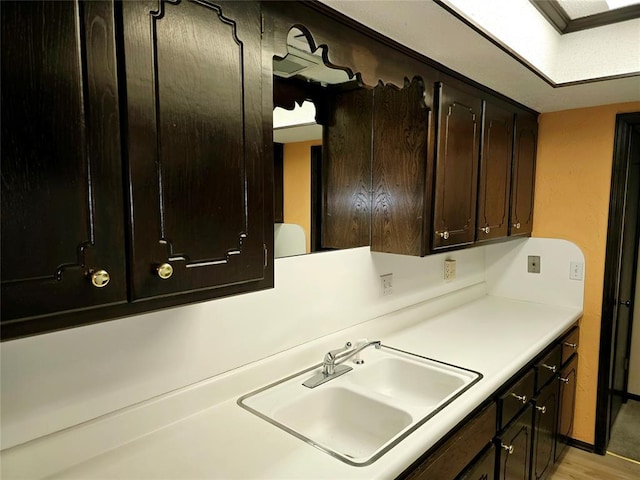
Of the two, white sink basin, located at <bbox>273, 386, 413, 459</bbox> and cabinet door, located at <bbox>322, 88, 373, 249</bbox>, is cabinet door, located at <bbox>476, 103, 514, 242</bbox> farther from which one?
white sink basin, located at <bbox>273, 386, 413, 459</bbox>

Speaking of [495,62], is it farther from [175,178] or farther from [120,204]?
[120,204]

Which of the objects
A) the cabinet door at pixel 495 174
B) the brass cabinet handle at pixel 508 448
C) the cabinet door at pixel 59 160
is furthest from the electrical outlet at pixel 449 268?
the cabinet door at pixel 59 160

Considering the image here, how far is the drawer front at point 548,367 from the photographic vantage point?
2.01m

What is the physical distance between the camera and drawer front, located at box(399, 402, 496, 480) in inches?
47.2

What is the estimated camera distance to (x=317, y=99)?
1844 mm

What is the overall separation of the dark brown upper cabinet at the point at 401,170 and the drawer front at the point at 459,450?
0.70 metres

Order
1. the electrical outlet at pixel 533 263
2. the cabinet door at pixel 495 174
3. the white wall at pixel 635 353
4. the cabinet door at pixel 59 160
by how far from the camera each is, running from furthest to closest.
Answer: the white wall at pixel 635 353 → the electrical outlet at pixel 533 263 → the cabinet door at pixel 495 174 → the cabinet door at pixel 59 160

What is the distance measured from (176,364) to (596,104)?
8.93 feet

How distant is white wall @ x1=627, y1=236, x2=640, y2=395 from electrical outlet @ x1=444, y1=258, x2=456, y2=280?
1.72 meters

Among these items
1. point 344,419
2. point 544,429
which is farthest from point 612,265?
point 344,419

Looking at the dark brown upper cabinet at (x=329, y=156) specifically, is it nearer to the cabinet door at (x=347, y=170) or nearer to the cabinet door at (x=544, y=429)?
the cabinet door at (x=347, y=170)

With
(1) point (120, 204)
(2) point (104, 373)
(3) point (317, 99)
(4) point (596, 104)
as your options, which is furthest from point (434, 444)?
(4) point (596, 104)

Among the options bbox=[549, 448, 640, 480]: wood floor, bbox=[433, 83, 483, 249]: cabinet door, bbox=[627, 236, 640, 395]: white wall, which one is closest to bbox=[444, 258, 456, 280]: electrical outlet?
bbox=[433, 83, 483, 249]: cabinet door

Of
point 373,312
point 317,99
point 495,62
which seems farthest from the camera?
point 373,312
